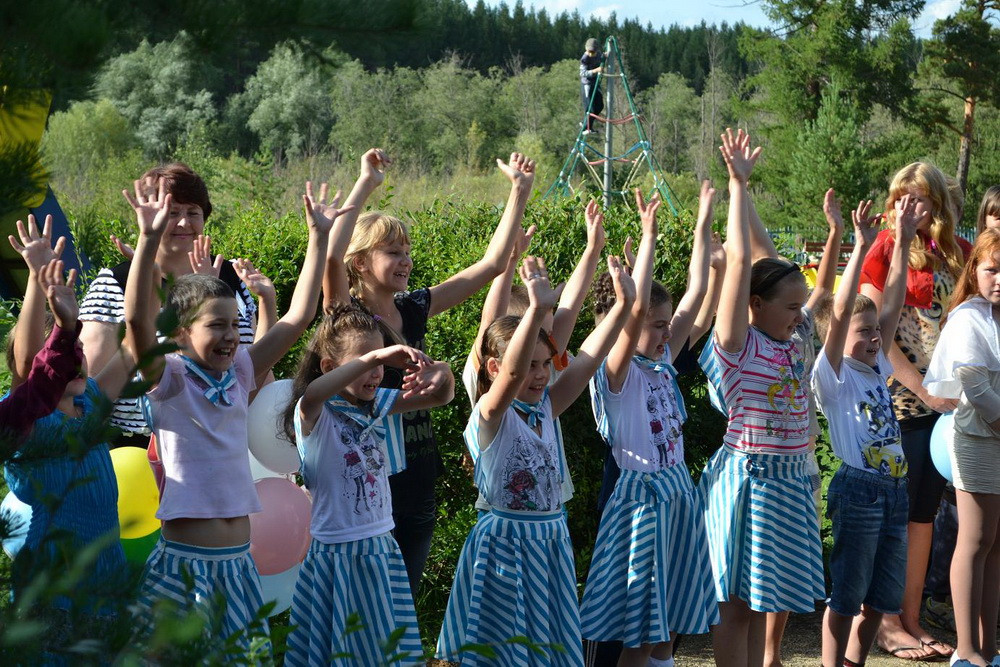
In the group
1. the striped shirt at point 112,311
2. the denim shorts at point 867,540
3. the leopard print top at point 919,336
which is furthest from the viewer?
the leopard print top at point 919,336

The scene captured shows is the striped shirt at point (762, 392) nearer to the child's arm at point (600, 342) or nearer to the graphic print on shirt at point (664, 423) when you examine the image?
the graphic print on shirt at point (664, 423)

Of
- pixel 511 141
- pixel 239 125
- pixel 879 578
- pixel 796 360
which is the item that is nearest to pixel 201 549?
pixel 796 360

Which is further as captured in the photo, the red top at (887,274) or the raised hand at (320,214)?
the red top at (887,274)

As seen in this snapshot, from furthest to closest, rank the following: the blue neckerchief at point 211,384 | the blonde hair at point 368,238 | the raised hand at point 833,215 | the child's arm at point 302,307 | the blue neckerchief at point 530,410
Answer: the raised hand at point 833,215, the blonde hair at point 368,238, the blue neckerchief at point 530,410, the child's arm at point 302,307, the blue neckerchief at point 211,384

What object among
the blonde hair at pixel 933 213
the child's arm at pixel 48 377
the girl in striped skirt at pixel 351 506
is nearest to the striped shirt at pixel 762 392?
the blonde hair at pixel 933 213

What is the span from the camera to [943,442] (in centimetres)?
461

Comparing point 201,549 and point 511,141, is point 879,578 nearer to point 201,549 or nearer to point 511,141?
point 201,549

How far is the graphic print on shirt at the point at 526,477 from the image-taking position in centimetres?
348

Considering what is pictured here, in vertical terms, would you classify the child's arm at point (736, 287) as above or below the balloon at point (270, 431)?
above

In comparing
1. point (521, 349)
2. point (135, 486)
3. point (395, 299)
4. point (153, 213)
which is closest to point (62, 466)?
point (153, 213)

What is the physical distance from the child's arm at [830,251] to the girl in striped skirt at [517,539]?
120 cm

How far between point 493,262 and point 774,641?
1.86m

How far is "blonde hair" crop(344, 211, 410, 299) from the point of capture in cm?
375

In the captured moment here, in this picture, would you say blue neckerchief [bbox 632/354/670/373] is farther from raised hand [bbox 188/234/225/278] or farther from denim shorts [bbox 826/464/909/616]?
raised hand [bbox 188/234/225/278]
